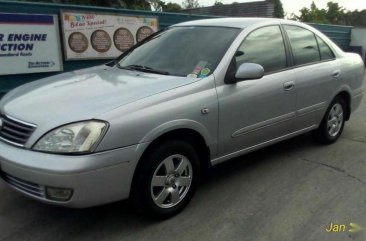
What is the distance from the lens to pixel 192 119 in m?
3.59

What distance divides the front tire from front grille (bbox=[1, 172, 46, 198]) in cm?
69

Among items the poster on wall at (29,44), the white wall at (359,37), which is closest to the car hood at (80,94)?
the poster on wall at (29,44)

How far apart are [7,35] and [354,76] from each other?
5052 mm

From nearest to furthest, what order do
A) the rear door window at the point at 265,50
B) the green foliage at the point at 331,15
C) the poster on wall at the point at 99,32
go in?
the rear door window at the point at 265,50, the poster on wall at the point at 99,32, the green foliage at the point at 331,15

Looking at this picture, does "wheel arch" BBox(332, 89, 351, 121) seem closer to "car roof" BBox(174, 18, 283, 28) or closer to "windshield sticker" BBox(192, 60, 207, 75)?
"car roof" BBox(174, 18, 283, 28)

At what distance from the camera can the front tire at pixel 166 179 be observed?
3.31m

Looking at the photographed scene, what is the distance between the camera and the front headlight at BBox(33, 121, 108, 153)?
3006 millimetres

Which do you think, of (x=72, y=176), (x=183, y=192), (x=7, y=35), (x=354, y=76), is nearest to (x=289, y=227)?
(x=183, y=192)

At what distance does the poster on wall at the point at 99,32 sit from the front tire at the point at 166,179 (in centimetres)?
454

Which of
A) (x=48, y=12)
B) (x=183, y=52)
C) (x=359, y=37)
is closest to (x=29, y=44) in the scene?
(x=48, y=12)

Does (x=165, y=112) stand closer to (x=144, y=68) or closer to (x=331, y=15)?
(x=144, y=68)

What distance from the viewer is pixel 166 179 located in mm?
3506

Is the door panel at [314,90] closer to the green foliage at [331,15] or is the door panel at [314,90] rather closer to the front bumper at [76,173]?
the front bumper at [76,173]

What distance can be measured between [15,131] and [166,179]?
1239 mm
